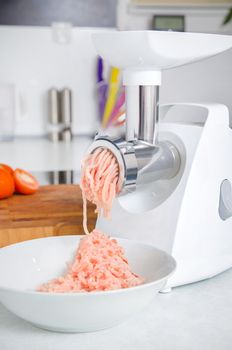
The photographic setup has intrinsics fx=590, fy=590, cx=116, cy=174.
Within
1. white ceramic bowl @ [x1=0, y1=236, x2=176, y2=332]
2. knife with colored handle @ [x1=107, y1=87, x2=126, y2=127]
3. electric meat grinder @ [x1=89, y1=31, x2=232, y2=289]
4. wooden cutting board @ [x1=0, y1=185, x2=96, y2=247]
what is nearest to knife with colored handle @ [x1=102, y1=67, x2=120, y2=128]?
knife with colored handle @ [x1=107, y1=87, x2=126, y2=127]

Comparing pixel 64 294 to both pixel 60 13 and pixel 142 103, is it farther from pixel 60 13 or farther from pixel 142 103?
pixel 60 13

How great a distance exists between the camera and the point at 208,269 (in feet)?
2.68

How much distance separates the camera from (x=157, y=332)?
0.66m

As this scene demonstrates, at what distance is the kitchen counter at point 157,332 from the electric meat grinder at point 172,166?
0.06 meters

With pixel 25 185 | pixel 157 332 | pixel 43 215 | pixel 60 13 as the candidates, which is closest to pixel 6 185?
pixel 25 185

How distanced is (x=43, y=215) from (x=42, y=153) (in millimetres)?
Result: 1246

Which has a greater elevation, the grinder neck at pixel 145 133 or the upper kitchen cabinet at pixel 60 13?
the upper kitchen cabinet at pixel 60 13

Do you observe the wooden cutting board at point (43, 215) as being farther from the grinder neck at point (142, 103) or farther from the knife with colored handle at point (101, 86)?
the knife with colored handle at point (101, 86)

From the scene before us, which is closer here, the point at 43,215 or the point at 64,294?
the point at 64,294

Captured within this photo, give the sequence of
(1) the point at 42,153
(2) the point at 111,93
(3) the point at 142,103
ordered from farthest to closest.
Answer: (2) the point at 111,93 → (1) the point at 42,153 → (3) the point at 142,103

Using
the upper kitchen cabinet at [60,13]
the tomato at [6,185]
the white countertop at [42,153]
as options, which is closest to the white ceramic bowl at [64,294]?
the tomato at [6,185]

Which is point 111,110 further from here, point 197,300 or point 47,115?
point 197,300

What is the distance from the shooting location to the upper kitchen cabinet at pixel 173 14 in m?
2.82

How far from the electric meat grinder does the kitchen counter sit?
0.06m
